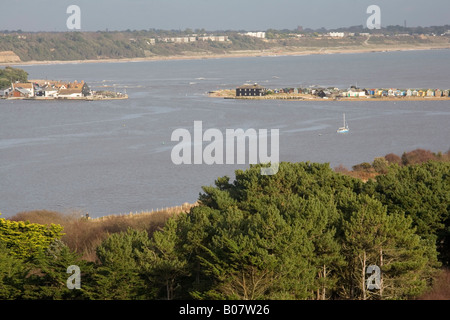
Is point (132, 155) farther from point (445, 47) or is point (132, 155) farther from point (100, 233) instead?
point (445, 47)

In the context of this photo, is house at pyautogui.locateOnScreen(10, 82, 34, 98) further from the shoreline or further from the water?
Result: the shoreline

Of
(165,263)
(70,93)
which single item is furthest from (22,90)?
(165,263)

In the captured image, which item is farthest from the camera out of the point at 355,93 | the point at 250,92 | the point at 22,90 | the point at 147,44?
the point at 147,44

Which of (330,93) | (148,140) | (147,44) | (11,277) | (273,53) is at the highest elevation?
(147,44)

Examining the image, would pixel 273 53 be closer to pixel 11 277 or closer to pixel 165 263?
pixel 11 277
